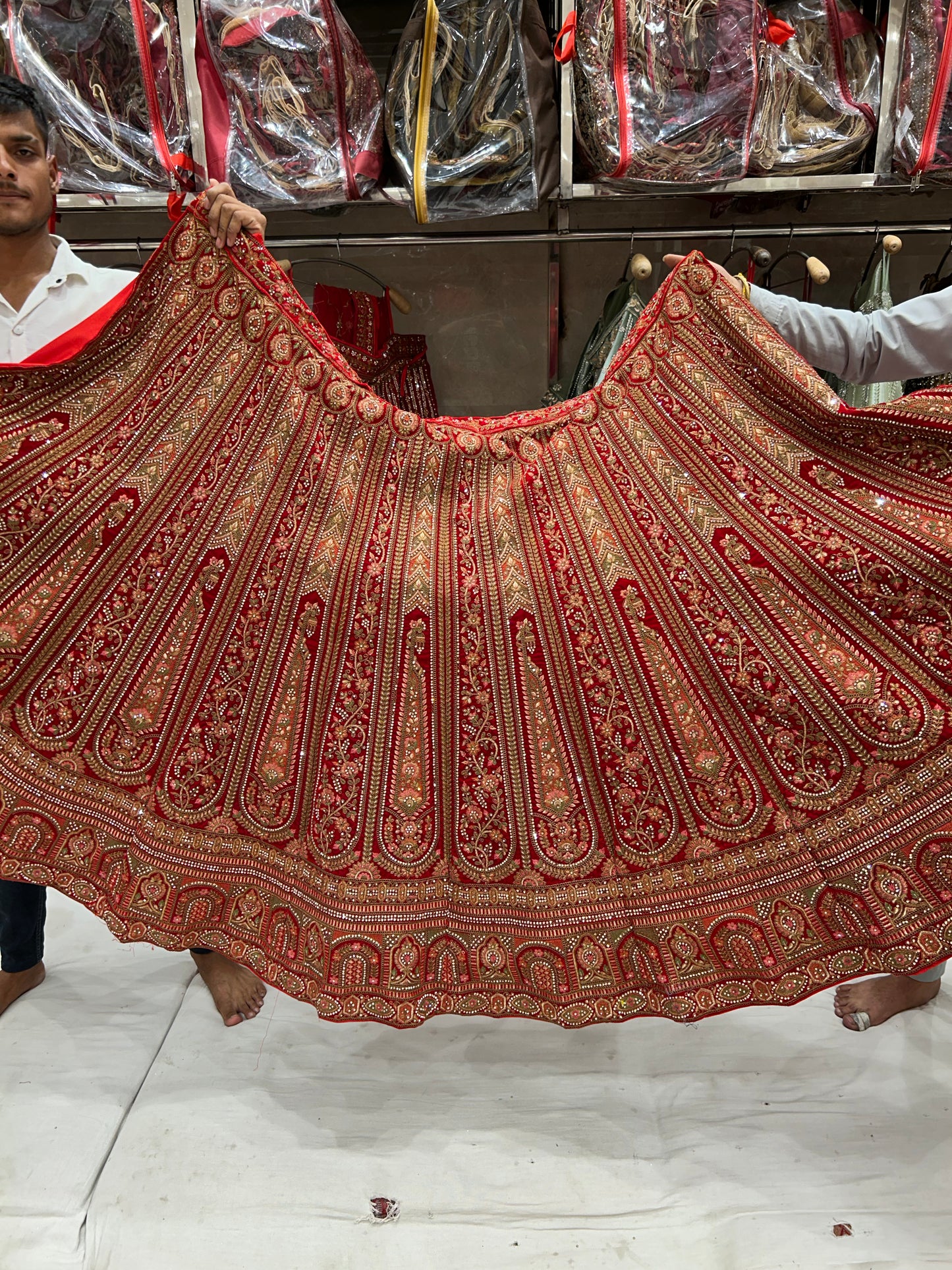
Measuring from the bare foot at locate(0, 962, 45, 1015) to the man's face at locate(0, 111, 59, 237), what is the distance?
131cm

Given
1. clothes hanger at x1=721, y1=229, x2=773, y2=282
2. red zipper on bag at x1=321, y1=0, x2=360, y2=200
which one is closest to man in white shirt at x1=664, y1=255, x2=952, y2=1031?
clothes hanger at x1=721, y1=229, x2=773, y2=282

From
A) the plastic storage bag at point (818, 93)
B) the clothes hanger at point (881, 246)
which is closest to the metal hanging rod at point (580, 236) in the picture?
the clothes hanger at point (881, 246)

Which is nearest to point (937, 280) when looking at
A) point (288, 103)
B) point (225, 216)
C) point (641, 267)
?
point (641, 267)

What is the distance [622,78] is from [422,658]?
1.30m

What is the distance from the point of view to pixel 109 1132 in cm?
121

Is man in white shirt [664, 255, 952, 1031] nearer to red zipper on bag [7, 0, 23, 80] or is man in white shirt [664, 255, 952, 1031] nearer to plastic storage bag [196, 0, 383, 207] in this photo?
plastic storage bag [196, 0, 383, 207]

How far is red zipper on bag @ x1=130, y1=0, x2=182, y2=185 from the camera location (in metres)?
1.58

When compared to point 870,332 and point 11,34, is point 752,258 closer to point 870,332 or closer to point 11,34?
point 870,332

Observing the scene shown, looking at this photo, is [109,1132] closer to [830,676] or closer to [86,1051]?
[86,1051]

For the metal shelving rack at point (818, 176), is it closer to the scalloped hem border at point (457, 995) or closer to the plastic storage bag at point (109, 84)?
the plastic storage bag at point (109, 84)

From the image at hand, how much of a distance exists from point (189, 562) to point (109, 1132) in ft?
3.00

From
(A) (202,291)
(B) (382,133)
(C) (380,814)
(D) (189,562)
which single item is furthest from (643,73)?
(C) (380,814)

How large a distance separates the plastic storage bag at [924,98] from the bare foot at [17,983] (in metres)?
2.42

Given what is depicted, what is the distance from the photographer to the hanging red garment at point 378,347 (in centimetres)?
185
